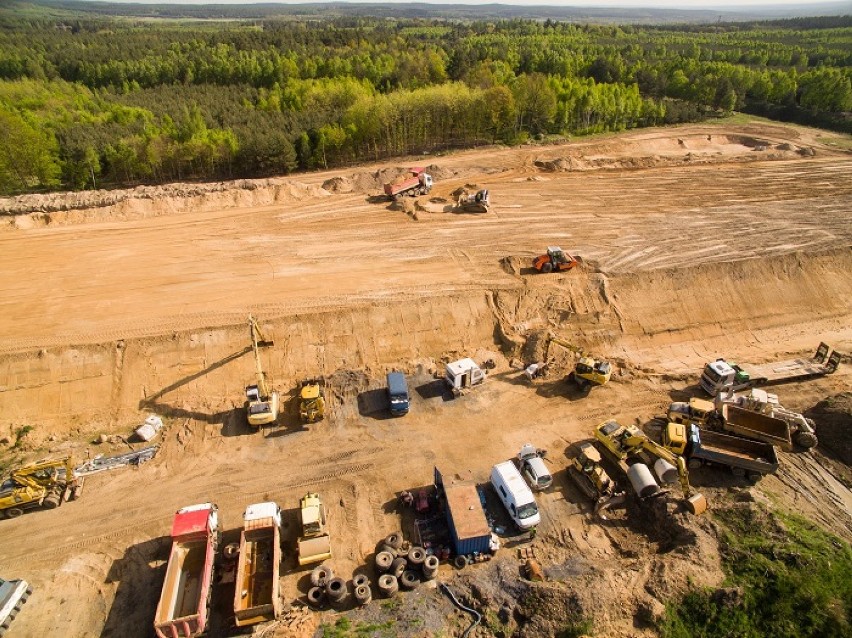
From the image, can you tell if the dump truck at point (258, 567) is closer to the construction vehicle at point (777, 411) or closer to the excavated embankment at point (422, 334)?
the excavated embankment at point (422, 334)

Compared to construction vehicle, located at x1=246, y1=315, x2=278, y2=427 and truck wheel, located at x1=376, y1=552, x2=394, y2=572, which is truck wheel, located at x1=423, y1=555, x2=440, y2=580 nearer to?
truck wheel, located at x1=376, y1=552, x2=394, y2=572

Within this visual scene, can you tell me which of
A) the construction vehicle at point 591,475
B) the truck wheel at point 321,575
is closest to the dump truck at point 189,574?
the truck wheel at point 321,575

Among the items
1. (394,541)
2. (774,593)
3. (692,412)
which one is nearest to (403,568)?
(394,541)

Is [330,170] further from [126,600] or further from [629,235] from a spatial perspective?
[126,600]

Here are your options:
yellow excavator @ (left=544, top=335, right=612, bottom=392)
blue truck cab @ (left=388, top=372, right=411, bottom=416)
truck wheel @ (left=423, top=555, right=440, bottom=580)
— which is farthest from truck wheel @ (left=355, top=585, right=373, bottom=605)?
yellow excavator @ (left=544, top=335, right=612, bottom=392)

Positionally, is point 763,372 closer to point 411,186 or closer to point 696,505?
point 696,505
